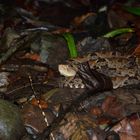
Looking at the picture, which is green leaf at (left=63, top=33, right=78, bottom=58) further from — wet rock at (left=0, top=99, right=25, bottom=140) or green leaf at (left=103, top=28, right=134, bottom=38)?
wet rock at (left=0, top=99, right=25, bottom=140)

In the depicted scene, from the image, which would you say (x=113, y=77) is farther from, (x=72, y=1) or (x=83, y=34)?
(x=72, y=1)

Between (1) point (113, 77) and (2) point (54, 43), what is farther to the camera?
(2) point (54, 43)

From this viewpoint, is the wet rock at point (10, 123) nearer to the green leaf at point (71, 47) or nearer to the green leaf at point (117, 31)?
the green leaf at point (71, 47)

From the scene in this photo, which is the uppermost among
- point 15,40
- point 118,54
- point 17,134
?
point 15,40

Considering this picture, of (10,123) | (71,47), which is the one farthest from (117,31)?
(10,123)

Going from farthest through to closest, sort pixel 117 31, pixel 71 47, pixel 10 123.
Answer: pixel 117 31 < pixel 71 47 < pixel 10 123

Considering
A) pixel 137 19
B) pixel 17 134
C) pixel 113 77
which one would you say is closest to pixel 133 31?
pixel 137 19

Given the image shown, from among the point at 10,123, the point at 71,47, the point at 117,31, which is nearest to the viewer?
the point at 10,123

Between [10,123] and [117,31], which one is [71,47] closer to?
[117,31]
